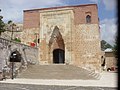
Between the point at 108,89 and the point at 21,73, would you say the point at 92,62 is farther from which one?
the point at 108,89

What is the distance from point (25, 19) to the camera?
27.8m

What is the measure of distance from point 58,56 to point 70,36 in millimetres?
3283

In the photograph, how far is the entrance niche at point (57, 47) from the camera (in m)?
26.1

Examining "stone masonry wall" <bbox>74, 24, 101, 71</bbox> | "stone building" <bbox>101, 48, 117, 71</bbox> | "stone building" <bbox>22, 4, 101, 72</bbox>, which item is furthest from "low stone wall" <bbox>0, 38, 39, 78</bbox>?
"stone building" <bbox>101, 48, 117, 71</bbox>

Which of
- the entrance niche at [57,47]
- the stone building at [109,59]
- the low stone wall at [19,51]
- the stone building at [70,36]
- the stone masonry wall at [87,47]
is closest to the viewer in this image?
the low stone wall at [19,51]

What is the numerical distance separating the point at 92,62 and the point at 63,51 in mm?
3847

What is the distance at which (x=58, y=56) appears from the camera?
2689cm

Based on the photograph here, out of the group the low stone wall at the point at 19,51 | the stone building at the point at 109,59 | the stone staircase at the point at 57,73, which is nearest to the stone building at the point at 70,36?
the low stone wall at the point at 19,51

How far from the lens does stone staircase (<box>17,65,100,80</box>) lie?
688 inches

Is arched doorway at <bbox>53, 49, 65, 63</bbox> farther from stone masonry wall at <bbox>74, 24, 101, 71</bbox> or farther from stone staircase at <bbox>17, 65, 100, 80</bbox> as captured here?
stone staircase at <bbox>17, 65, 100, 80</bbox>

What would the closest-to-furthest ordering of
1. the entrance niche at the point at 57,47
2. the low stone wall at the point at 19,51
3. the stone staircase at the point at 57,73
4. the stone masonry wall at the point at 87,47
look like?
1. the stone staircase at the point at 57,73
2. the low stone wall at the point at 19,51
3. the stone masonry wall at the point at 87,47
4. the entrance niche at the point at 57,47

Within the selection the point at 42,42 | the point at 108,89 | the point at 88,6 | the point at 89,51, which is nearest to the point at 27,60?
the point at 42,42

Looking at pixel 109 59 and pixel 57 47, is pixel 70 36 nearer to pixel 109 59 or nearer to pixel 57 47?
pixel 57 47

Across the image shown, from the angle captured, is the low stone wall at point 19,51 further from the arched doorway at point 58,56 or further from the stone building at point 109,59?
the stone building at point 109,59
